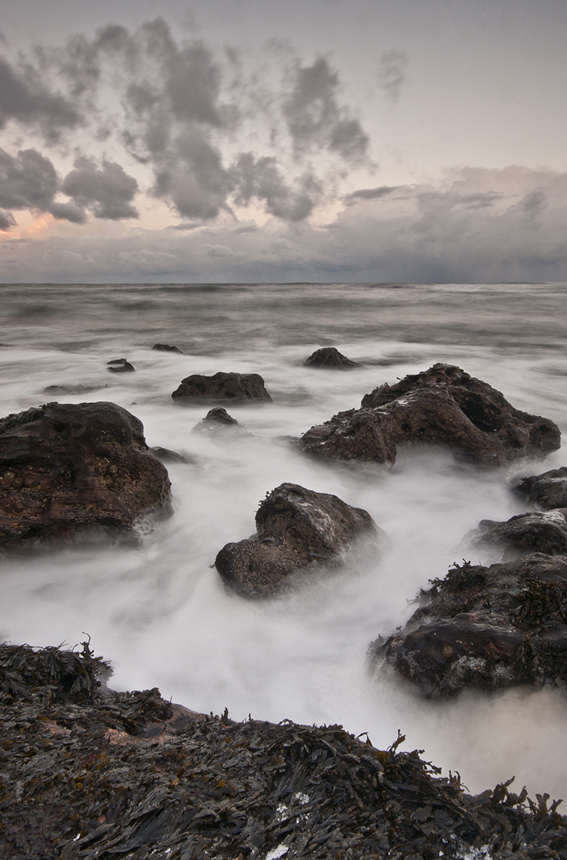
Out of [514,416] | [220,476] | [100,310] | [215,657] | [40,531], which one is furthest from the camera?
[100,310]

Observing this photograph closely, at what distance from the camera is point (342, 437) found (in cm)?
580

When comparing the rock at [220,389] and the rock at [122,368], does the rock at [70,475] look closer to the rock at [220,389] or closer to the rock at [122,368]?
the rock at [220,389]

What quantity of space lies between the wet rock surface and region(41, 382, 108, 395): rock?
943 cm

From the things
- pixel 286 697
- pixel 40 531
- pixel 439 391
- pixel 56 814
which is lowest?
pixel 286 697

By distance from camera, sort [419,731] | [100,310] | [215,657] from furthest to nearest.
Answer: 1. [100,310]
2. [215,657]
3. [419,731]

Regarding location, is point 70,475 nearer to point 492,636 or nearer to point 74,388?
point 492,636

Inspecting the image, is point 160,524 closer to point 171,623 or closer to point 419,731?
point 171,623

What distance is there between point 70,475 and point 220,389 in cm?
500

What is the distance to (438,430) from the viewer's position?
5.90 meters

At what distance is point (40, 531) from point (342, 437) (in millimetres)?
3532

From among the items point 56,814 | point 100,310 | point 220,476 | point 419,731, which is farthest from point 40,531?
point 100,310

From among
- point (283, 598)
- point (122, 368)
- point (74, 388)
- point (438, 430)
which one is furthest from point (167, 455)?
point (122, 368)

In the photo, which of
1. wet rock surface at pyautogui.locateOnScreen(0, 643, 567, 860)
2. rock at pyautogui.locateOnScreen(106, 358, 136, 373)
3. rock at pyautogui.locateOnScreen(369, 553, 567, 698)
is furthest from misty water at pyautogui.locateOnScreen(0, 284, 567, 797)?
rock at pyautogui.locateOnScreen(106, 358, 136, 373)

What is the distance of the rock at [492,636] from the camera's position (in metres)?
2.37
